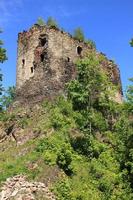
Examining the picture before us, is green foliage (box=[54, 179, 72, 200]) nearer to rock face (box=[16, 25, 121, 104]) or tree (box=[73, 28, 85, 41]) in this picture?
rock face (box=[16, 25, 121, 104])

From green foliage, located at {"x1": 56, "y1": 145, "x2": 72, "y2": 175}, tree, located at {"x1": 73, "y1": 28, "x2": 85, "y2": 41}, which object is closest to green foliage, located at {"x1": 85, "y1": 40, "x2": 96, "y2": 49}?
tree, located at {"x1": 73, "y1": 28, "x2": 85, "y2": 41}

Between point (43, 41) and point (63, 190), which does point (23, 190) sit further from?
point (43, 41)

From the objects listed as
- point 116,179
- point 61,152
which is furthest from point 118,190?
point 61,152

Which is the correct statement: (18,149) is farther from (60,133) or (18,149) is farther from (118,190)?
(118,190)

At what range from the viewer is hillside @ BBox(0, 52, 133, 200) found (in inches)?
926

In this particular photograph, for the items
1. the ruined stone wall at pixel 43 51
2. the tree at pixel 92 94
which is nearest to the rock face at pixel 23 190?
the tree at pixel 92 94

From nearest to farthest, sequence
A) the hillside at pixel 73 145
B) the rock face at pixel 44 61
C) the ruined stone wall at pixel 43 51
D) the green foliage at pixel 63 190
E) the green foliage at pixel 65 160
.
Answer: the green foliage at pixel 63 190
the hillside at pixel 73 145
the green foliage at pixel 65 160
the rock face at pixel 44 61
the ruined stone wall at pixel 43 51

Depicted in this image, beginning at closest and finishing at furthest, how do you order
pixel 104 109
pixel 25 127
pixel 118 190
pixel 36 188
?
pixel 36 188
pixel 118 190
pixel 25 127
pixel 104 109

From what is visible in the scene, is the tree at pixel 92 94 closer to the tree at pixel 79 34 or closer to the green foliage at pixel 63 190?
the tree at pixel 79 34

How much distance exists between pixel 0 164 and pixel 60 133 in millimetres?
3911

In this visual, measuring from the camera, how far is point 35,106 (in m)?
31.5

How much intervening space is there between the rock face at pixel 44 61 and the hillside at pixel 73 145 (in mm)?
886

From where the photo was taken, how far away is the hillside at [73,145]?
23.5 m

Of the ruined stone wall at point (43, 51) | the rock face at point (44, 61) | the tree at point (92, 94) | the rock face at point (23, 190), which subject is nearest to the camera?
the rock face at point (23, 190)
